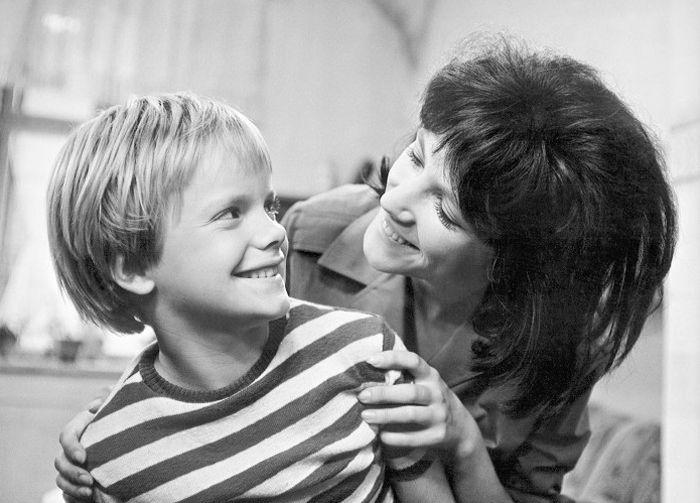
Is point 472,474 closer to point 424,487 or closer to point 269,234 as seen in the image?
point 424,487

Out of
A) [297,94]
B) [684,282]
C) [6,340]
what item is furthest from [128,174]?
[6,340]

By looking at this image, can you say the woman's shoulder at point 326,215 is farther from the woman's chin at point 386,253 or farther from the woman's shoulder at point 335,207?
the woman's chin at point 386,253

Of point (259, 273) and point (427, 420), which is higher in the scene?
point (259, 273)

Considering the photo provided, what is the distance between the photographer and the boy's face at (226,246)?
22.3 inches

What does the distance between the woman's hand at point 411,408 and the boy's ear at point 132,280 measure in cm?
20

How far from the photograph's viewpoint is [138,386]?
2.12ft

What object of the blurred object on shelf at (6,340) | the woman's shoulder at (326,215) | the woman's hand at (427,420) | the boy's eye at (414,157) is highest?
the boy's eye at (414,157)

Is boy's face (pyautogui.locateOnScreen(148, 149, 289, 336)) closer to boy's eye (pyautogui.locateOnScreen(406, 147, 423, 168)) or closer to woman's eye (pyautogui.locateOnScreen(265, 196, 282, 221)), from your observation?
woman's eye (pyautogui.locateOnScreen(265, 196, 282, 221))

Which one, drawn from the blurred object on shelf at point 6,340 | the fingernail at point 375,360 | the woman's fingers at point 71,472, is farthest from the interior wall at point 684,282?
the blurred object on shelf at point 6,340

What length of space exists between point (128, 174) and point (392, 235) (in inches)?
9.5

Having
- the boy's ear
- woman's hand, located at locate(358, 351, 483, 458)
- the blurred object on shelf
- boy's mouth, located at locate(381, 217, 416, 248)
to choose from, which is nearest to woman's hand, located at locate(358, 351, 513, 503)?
woman's hand, located at locate(358, 351, 483, 458)

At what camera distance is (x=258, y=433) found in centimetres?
61

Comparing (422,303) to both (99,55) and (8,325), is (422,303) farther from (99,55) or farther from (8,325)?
(99,55)

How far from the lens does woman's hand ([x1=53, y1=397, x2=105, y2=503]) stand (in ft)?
2.12
